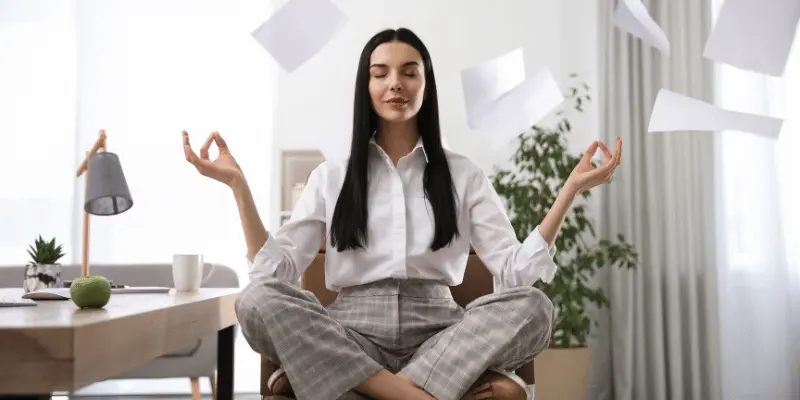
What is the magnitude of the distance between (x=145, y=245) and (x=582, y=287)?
2.22 m

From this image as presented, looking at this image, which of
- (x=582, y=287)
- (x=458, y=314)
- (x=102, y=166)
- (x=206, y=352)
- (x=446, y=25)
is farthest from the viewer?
(x=446, y=25)

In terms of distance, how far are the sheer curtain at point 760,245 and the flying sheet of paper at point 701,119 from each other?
2164 mm

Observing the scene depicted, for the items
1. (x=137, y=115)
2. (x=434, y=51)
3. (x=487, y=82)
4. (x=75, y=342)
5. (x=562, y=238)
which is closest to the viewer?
(x=75, y=342)

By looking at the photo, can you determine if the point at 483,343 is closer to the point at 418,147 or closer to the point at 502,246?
the point at 502,246

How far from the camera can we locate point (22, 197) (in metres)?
4.15

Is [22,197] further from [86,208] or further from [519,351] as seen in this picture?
[519,351]

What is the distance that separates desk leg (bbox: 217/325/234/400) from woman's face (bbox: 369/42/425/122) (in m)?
0.74

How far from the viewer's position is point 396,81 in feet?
5.65

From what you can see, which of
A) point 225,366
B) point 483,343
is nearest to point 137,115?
point 225,366

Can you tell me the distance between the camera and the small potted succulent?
6.26 feet

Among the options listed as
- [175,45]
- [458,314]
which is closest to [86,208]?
[458,314]

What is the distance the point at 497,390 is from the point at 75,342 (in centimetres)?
74

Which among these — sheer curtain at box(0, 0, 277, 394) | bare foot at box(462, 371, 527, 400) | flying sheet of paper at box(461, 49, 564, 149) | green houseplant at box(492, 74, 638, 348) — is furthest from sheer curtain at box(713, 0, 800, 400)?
bare foot at box(462, 371, 527, 400)

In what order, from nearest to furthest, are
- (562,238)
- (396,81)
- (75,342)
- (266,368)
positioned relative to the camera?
(75,342) < (266,368) < (396,81) < (562,238)
